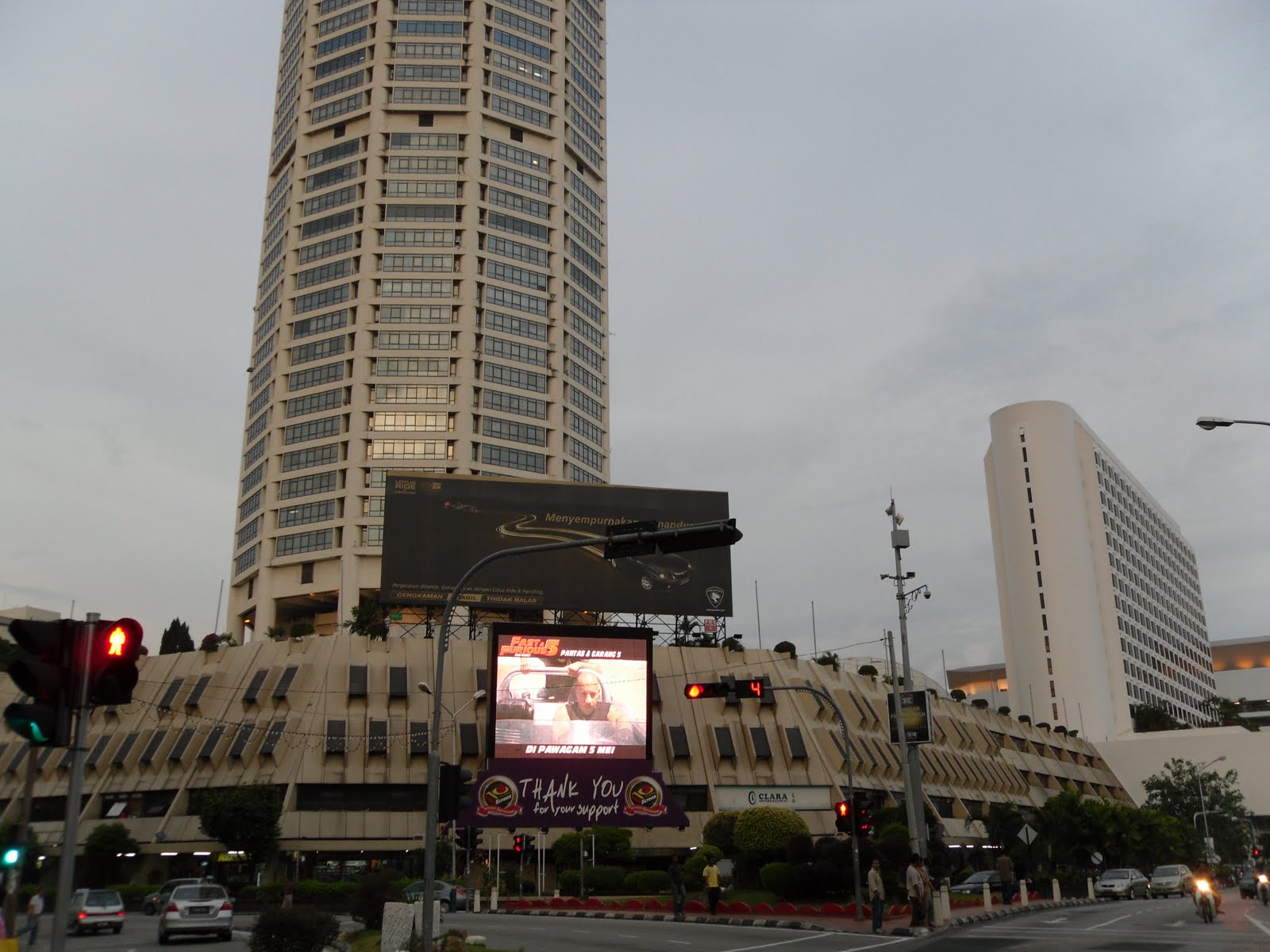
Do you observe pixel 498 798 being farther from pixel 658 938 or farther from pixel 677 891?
pixel 658 938

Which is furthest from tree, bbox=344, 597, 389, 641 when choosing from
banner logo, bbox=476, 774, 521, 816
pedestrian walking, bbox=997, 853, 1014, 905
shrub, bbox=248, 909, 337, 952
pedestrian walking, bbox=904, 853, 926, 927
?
shrub, bbox=248, 909, 337, 952

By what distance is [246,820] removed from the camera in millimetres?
52656

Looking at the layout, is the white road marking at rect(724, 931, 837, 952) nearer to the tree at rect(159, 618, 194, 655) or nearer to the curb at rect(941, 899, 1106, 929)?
the curb at rect(941, 899, 1106, 929)

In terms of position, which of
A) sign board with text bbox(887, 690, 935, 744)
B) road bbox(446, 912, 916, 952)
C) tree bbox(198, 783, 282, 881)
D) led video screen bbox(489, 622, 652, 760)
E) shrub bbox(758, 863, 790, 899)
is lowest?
road bbox(446, 912, 916, 952)

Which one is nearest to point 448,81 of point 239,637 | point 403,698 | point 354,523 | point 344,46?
point 344,46

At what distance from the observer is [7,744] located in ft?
223

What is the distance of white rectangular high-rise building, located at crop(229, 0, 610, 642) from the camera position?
309 feet

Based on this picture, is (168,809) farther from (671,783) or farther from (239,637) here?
(239,637)

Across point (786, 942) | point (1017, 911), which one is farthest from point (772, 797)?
point (786, 942)

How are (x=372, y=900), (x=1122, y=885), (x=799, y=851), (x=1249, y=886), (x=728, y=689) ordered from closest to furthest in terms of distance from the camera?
1. (x=372, y=900)
2. (x=728, y=689)
3. (x=799, y=851)
4. (x=1249, y=886)
5. (x=1122, y=885)

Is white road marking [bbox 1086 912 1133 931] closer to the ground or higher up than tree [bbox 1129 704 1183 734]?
closer to the ground

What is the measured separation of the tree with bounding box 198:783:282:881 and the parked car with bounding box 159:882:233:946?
2390 cm

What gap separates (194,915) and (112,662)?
A: 23.2 metres

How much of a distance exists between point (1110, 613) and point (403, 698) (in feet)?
308
